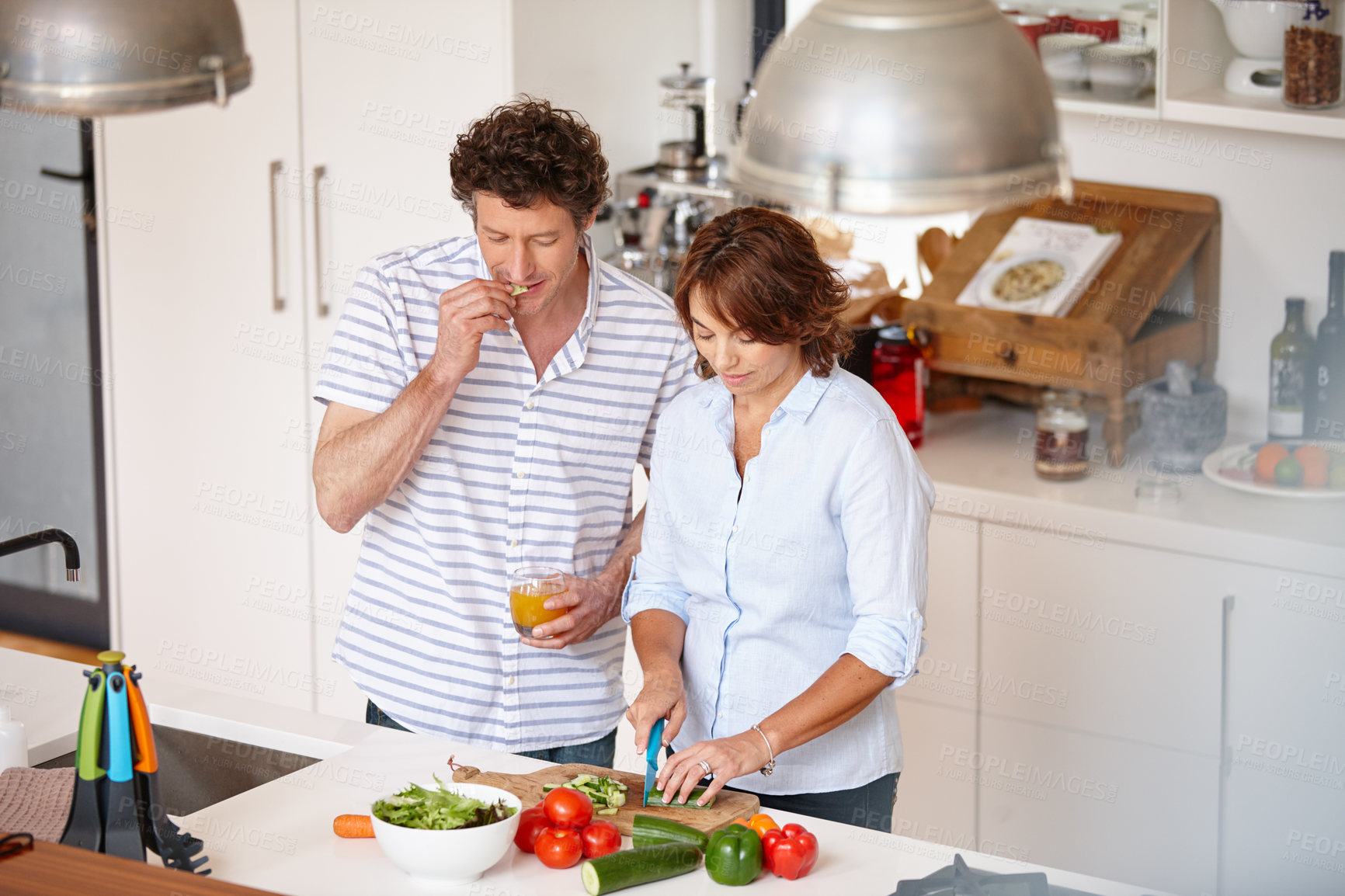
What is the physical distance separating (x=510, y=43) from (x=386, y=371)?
126 cm

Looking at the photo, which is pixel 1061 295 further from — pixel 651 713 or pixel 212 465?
pixel 212 465

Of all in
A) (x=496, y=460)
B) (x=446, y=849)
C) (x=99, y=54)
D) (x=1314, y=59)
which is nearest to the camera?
(x=99, y=54)

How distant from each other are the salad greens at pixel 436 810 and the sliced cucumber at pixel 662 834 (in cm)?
15

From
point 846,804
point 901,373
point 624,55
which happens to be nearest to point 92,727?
point 846,804

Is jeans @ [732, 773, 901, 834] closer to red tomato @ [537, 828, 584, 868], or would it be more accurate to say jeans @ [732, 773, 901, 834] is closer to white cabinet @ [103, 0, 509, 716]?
red tomato @ [537, 828, 584, 868]

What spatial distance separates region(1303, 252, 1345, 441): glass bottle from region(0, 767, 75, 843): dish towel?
2258mm

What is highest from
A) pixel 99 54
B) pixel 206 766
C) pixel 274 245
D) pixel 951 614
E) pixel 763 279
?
pixel 99 54

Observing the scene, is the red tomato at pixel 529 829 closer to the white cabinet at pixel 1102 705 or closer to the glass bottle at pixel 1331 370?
the white cabinet at pixel 1102 705

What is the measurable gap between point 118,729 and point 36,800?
0.26 meters

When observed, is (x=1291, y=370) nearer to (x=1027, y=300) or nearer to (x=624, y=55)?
(x=1027, y=300)

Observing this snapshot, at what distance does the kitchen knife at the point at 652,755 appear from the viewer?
1.76 metres

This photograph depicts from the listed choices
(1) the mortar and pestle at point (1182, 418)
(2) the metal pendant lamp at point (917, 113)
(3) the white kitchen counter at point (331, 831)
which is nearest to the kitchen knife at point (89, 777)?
(3) the white kitchen counter at point (331, 831)

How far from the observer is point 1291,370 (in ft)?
9.34

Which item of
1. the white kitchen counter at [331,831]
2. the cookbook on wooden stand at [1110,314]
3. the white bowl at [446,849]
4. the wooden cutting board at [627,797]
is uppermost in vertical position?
the cookbook on wooden stand at [1110,314]
